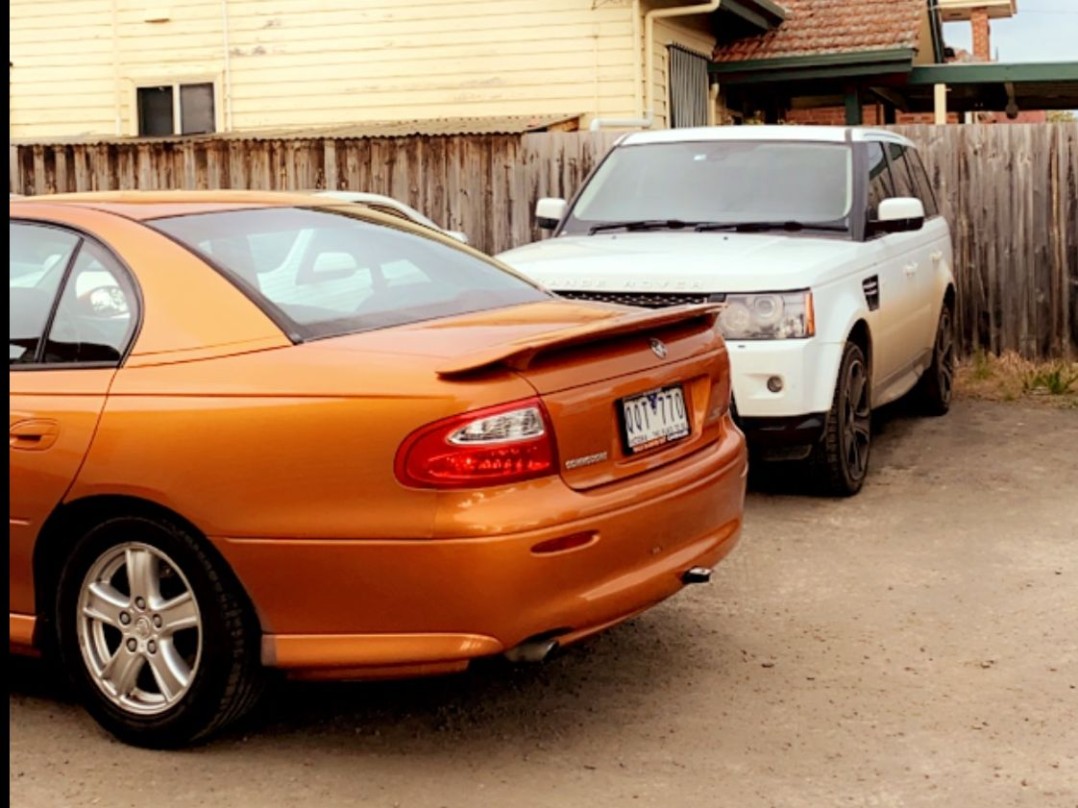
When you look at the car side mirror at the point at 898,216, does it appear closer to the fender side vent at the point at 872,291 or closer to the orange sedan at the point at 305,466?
the fender side vent at the point at 872,291

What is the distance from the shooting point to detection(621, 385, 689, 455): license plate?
15.9 ft

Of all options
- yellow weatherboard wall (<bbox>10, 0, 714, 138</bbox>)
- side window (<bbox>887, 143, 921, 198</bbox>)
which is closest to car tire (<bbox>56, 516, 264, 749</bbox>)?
side window (<bbox>887, 143, 921, 198</bbox>)

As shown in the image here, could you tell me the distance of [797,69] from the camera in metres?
19.8

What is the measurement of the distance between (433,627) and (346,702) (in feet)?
3.30

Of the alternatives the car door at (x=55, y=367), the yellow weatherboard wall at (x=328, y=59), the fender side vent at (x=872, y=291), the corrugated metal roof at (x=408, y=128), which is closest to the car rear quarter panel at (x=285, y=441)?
the car door at (x=55, y=367)

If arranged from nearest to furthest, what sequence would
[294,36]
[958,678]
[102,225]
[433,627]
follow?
[433,627] < [102,225] < [958,678] < [294,36]

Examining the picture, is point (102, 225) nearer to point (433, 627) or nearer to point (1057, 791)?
point (433, 627)

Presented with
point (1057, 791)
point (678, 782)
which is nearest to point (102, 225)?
point (678, 782)

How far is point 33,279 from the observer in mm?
5211

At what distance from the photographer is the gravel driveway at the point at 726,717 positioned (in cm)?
448

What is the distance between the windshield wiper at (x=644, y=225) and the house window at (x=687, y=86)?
31.5 feet

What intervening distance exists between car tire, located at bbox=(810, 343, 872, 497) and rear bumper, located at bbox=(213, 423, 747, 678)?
3.59 m

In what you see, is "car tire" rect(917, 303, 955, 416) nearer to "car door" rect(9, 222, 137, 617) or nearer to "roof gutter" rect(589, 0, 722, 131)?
"car door" rect(9, 222, 137, 617)

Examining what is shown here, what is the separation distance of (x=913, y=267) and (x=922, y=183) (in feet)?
4.86
